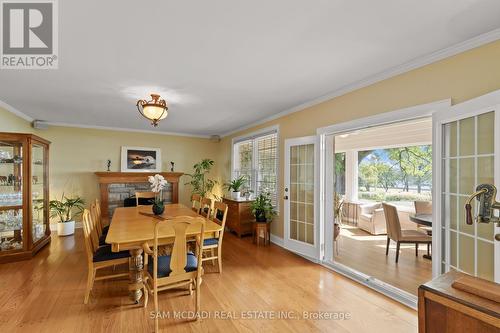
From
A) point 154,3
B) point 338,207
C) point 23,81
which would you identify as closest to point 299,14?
point 154,3

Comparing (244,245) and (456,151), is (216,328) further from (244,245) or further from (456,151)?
(456,151)

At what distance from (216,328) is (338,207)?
348 centimetres

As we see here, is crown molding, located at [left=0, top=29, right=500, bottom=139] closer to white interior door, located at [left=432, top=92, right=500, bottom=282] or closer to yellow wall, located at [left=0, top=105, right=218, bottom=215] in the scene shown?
white interior door, located at [left=432, top=92, right=500, bottom=282]

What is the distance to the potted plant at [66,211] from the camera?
4673 millimetres

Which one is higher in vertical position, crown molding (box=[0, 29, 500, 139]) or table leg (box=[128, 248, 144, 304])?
crown molding (box=[0, 29, 500, 139])

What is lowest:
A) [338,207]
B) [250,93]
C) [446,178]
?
[338,207]

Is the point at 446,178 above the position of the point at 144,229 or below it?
above

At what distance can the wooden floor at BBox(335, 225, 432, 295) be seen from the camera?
2.84 meters

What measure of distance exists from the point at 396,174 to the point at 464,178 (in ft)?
15.1

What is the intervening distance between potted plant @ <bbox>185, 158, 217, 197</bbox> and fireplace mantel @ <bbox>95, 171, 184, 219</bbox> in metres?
0.53

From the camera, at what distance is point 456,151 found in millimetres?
1938

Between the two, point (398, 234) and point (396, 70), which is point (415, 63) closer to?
point (396, 70)

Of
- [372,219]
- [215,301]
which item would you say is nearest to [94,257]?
[215,301]

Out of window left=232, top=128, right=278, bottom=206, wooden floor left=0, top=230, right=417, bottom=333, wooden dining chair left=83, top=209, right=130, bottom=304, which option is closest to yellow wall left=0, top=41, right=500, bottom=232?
window left=232, top=128, right=278, bottom=206
